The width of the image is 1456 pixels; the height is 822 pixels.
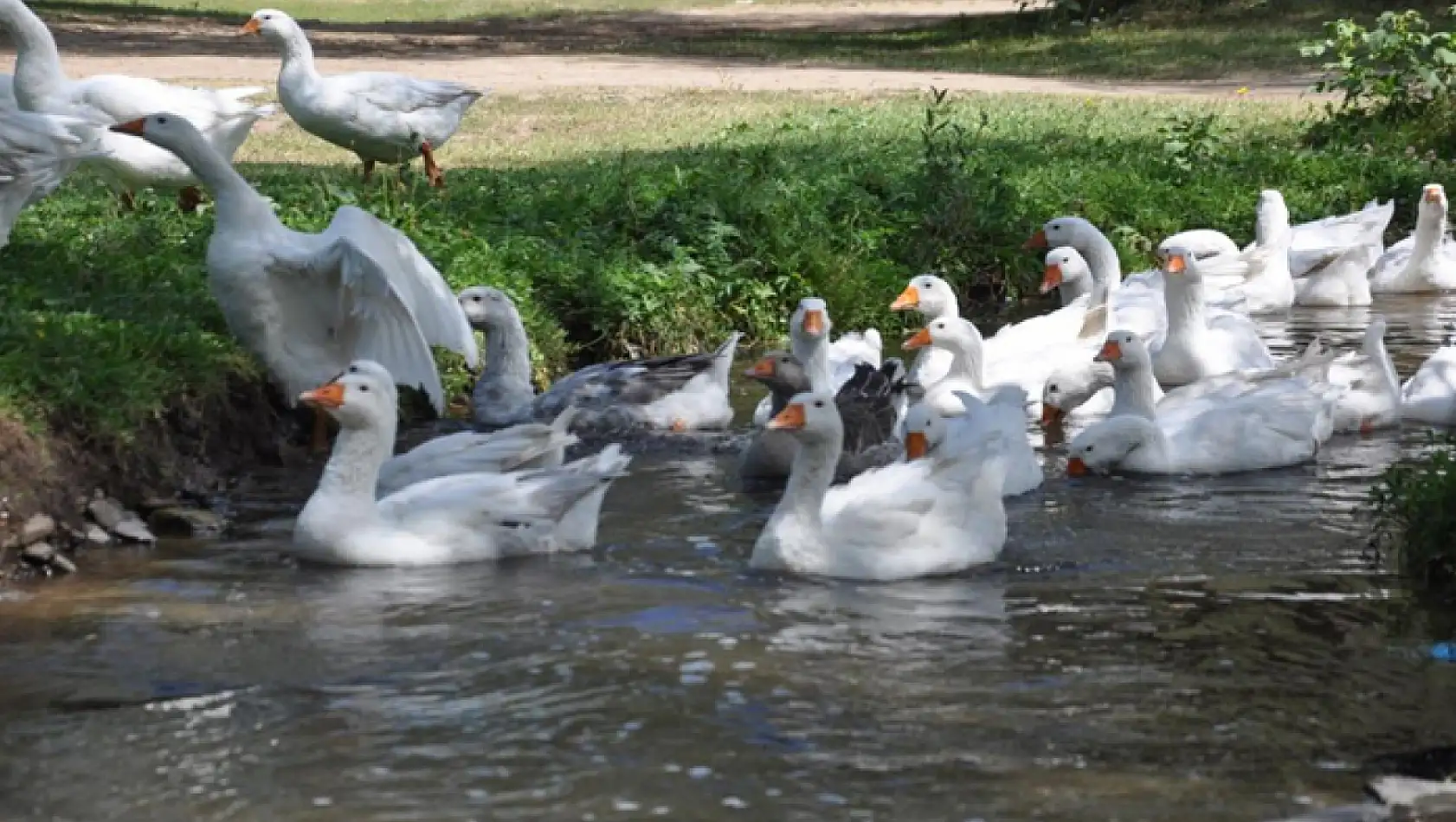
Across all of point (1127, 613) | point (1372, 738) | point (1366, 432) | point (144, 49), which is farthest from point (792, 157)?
point (144, 49)

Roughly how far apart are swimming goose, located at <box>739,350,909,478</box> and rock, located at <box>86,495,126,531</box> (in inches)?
105

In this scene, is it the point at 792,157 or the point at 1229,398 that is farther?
the point at 792,157

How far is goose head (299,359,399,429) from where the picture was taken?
335 inches

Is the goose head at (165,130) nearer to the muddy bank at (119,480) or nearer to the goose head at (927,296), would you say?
the muddy bank at (119,480)

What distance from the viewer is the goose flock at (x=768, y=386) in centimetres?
831

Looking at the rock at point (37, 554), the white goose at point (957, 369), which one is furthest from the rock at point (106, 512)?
the white goose at point (957, 369)

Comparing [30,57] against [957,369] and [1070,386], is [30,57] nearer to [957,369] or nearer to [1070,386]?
[957,369]

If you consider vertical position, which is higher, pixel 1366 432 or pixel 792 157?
pixel 792 157

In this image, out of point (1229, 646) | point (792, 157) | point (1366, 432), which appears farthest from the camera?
point (792, 157)

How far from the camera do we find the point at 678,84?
23.5 metres

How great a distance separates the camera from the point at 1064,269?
12883mm

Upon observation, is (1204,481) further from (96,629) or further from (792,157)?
(792,157)

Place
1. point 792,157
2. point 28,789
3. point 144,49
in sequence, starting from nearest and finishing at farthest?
point 28,789 → point 792,157 → point 144,49

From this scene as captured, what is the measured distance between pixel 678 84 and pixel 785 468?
14.2 m
